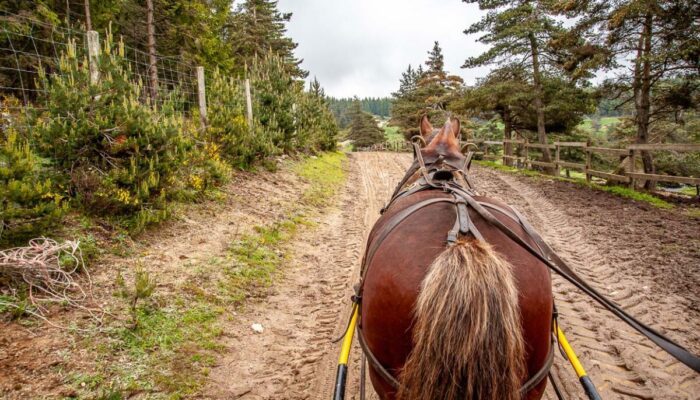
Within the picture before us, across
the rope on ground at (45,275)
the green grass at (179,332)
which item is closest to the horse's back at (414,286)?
the green grass at (179,332)

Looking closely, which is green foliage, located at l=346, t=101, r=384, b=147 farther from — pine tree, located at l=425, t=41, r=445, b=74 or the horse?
the horse

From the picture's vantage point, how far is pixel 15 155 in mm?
3285

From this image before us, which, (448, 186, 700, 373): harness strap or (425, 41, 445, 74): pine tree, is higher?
(425, 41, 445, 74): pine tree

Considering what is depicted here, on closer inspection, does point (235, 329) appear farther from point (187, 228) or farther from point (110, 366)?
point (187, 228)

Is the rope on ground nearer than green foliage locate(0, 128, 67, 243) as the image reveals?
Yes

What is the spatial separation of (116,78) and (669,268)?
802cm

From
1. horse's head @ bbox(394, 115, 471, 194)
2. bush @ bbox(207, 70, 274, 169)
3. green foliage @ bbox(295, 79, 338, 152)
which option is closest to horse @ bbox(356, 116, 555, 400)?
horse's head @ bbox(394, 115, 471, 194)

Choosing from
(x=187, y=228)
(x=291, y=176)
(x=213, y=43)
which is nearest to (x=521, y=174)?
(x=291, y=176)

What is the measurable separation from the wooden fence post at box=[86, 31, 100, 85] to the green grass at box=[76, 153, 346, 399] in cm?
292

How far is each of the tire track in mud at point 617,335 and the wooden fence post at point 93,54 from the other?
6400 millimetres

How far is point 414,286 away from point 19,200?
3.83m

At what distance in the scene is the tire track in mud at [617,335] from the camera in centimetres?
280

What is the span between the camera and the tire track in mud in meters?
2.80

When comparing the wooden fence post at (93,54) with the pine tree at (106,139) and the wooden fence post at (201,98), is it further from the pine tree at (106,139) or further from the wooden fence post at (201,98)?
the wooden fence post at (201,98)
